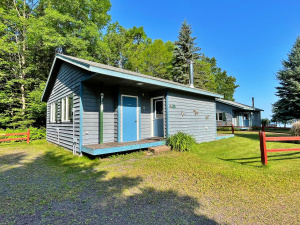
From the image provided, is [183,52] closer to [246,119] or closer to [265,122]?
[246,119]

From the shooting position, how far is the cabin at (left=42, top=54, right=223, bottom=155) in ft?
18.3

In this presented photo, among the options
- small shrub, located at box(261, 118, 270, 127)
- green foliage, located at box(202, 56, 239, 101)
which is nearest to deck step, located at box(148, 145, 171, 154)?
small shrub, located at box(261, 118, 270, 127)

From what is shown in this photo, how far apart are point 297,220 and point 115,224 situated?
7.78ft

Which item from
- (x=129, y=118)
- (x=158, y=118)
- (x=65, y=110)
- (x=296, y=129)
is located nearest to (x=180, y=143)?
(x=158, y=118)

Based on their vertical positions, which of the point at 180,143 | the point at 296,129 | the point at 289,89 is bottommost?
the point at 180,143

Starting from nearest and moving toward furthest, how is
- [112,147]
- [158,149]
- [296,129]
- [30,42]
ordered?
[112,147] < [158,149] < [296,129] < [30,42]

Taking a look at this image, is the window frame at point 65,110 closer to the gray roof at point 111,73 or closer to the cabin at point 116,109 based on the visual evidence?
the cabin at point 116,109

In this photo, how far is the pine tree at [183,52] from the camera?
2069cm

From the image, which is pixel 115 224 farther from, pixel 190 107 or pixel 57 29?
pixel 57 29

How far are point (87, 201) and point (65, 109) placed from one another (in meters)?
5.62

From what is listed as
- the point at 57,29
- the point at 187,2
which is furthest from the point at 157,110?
the point at 57,29

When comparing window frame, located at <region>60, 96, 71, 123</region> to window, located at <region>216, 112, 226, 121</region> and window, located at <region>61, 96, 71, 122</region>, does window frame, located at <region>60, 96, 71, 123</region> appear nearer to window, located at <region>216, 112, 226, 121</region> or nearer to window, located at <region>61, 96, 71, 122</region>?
window, located at <region>61, 96, 71, 122</region>

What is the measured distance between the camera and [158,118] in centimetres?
757

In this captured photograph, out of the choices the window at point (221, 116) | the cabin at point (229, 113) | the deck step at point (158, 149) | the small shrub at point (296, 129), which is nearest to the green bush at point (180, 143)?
the deck step at point (158, 149)
